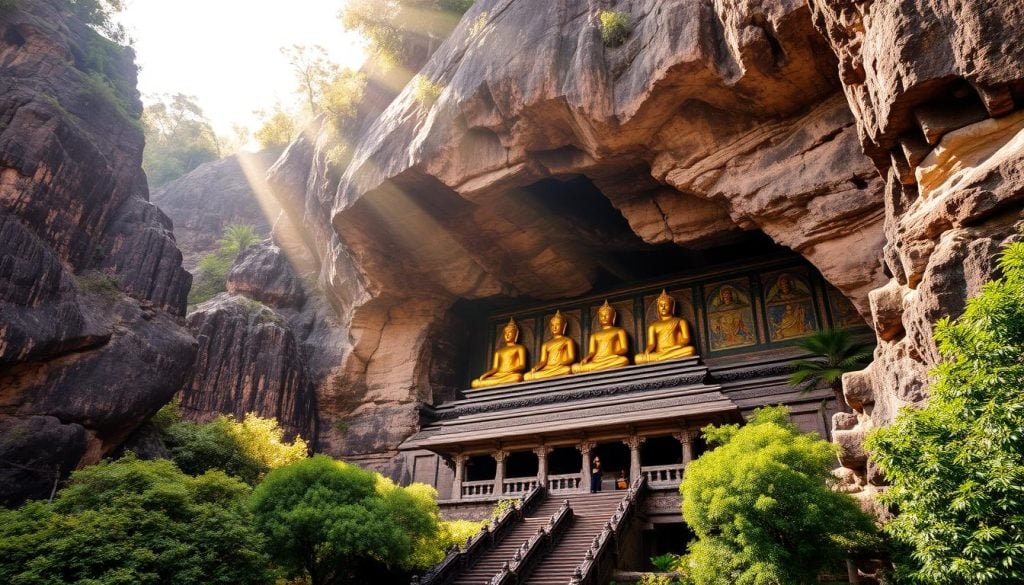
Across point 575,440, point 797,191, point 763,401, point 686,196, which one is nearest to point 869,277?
point 797,191

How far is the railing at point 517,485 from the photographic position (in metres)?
16.0

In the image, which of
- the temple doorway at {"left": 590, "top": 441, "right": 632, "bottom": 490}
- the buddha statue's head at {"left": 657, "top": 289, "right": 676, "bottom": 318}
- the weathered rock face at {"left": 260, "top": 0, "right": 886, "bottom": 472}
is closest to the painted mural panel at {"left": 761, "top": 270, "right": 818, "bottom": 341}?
the buddha statue's head at {"left": 657, "top": 289, "right": 676, "bottom": 318}

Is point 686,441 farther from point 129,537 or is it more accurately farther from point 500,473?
point 129,537

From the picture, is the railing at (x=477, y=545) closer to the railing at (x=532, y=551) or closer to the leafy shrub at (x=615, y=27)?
the railing at (x=532, y=551)

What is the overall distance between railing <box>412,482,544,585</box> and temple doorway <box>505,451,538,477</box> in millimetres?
4718

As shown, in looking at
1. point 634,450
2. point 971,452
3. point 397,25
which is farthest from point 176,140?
point 971,452

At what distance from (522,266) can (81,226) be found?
40.6 feet

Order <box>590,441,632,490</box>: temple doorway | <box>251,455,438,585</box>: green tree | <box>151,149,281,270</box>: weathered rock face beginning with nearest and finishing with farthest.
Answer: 1. <box>251,455,438,585</box>: green tree
2. <box>590,441,632,490</box>: temple doorway
3. <box>151,149,281,270</box>: weathered rock face

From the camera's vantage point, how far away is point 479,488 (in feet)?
58.3

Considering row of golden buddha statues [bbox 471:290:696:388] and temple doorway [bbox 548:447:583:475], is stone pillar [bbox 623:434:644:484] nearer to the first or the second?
temple doorway [bbox 548:447:583:475]

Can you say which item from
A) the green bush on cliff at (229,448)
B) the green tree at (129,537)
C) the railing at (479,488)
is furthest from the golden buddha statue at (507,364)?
the green tree at (129,537)

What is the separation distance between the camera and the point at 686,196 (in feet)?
57.6

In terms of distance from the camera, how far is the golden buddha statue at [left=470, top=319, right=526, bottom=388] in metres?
22.5

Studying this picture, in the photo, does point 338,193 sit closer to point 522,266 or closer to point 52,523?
point 522,266
